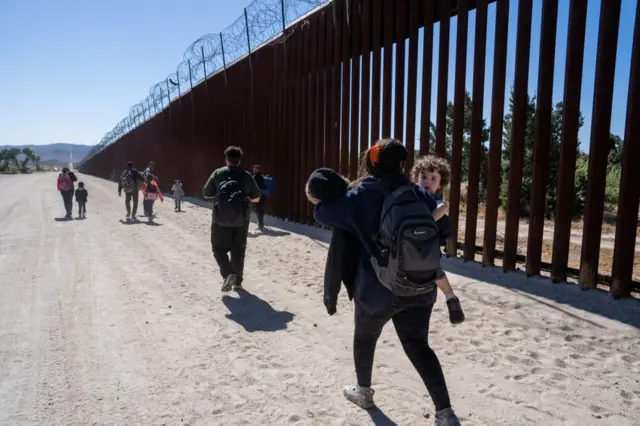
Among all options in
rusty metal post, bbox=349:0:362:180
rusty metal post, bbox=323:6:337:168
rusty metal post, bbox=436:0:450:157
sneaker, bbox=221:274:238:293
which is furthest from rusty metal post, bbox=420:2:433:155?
sneaker, bbox=221:274:238:293

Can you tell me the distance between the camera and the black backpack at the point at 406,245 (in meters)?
1.97

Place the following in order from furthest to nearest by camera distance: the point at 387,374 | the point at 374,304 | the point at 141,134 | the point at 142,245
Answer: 1. the point at 141,134
2. the point at 142,245
3. the point at 387,374
4. the point at 374,304

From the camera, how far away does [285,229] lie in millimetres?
10203

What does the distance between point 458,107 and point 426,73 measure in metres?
0.90

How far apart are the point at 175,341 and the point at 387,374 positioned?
1729mm

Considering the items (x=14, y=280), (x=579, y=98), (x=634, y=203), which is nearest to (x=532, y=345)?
(x=634, y=203)

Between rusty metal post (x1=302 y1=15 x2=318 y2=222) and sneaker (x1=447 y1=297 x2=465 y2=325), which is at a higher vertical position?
rusty metal post (x1=302 y1=15 x2=318 y2=222)

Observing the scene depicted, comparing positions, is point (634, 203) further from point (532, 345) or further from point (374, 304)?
point (374, 304)

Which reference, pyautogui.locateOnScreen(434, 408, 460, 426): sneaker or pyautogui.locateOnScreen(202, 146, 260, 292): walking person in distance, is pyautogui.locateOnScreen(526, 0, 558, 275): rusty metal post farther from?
pyautogui.locateOnScreen(434, 408, 460, 426): sneaker

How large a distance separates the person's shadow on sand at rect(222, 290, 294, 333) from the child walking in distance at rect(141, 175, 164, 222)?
7.18 meters

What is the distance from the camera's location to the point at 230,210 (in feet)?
15.5

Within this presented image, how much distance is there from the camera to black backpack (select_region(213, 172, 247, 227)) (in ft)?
15.5

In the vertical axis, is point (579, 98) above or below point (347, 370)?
above

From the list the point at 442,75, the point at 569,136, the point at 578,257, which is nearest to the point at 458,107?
the point at 442,75
